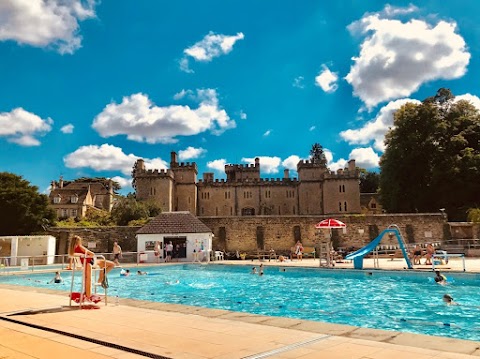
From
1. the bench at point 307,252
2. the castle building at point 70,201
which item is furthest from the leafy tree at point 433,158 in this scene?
the castle building at point 70,201

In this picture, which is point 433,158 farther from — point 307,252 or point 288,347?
point 288,347

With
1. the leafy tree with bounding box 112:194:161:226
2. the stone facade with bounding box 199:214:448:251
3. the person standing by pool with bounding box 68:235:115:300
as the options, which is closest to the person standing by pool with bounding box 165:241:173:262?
the stone facade with bounding box 199:214:448:251

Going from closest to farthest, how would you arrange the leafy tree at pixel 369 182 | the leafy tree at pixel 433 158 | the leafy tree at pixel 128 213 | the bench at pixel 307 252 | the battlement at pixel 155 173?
the bench at pixel 307 252 → the leafy tree at pixel 433 158 → the leafy tree at pixel 128 213 → the battlement at pixel 155 173 → the leafy tree at pixel 369 182

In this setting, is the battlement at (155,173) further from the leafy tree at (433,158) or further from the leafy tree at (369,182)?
the leafy tree at (369,182)

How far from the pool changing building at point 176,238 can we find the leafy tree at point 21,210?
9.21 m

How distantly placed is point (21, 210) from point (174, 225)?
12.1 meters

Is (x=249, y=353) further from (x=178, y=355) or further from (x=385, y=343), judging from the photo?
(x=385, y=343)

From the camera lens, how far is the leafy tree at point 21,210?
29.1 metres

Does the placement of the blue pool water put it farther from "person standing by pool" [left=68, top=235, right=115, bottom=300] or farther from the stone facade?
the stone facade

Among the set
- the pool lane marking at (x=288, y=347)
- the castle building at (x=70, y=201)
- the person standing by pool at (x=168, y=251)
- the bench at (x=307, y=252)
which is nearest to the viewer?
the pool lane marking at (x=288, y=347)

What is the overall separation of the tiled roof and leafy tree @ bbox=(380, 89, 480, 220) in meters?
23.4

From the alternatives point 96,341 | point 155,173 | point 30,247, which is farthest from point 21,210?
point 96,341

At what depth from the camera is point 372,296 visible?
10984 mm

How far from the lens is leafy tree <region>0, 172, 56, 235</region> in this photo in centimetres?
2908
